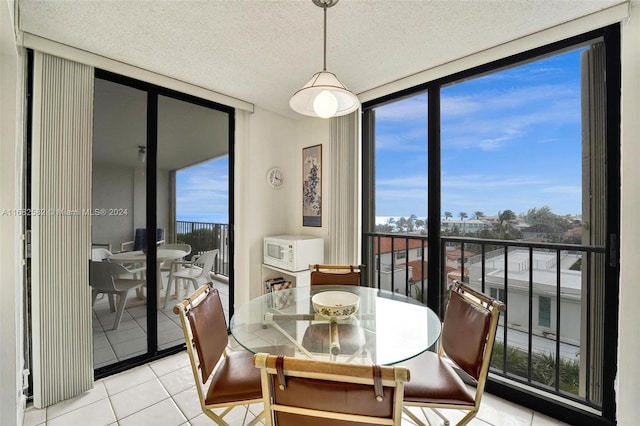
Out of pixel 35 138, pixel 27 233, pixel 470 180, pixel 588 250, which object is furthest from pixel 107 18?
pixel 588 250

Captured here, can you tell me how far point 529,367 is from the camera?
2213 millimetres

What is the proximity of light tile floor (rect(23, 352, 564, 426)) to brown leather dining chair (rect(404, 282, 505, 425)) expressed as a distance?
58 centimetres

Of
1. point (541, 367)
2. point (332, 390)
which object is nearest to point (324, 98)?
point (332, 390)

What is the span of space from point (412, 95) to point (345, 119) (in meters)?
0.67

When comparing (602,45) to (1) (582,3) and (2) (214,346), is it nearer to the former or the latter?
(1) (582,3)

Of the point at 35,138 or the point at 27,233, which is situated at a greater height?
the point at 35,138

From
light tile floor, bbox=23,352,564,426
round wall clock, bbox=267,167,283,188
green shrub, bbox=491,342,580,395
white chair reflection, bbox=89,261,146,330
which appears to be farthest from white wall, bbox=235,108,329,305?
green shrub, bbox=491,342,580,395

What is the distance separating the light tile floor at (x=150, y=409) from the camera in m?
1.86

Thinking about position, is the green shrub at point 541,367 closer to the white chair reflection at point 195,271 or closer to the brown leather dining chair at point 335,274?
the brown leather dining chair at point 335,274

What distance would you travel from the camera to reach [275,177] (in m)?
3.43

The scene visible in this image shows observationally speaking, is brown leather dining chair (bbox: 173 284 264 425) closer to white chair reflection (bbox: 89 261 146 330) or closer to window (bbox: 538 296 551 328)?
white chair reflection (bbox: 89 261 146 330)

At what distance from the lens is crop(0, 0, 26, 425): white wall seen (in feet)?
5.37

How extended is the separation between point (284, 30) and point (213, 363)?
2.06m

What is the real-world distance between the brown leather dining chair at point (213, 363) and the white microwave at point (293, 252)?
4.01 ft
